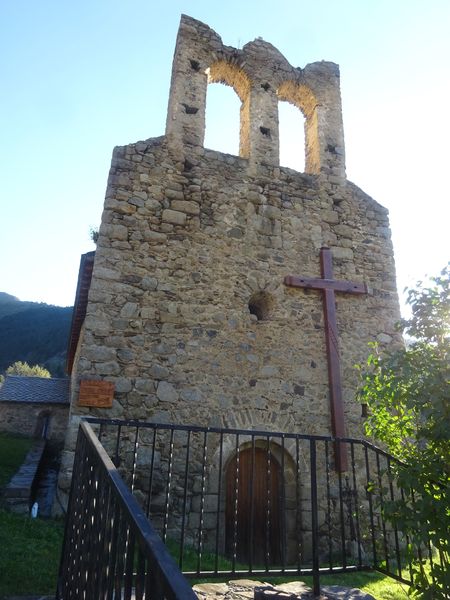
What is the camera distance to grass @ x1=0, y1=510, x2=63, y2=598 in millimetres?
3074

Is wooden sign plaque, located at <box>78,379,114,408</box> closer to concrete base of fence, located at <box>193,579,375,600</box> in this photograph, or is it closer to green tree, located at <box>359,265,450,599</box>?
concrete base of fence, located at <box>193,579,375,600</box>

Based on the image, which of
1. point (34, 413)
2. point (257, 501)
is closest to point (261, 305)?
point (257, 501)

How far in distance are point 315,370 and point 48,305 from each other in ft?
224

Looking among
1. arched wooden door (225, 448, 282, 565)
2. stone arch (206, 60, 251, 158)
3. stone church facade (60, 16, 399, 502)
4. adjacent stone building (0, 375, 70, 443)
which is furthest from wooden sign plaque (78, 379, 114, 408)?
adjacent stone building (0, 375, 70, 443)

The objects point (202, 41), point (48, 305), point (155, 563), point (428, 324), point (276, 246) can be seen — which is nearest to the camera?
point (155, 563)

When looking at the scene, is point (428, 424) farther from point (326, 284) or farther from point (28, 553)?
point (326, 284)

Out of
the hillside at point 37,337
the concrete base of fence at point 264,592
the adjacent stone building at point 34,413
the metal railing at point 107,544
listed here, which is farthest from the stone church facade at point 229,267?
the hillside at point 37,337

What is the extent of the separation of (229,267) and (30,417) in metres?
18.0

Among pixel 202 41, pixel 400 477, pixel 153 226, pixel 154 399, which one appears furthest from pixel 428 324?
pixel 202 41

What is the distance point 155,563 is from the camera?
1.21 metres

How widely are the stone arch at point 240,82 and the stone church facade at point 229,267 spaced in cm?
3

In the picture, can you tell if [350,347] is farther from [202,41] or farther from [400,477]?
[202,41]

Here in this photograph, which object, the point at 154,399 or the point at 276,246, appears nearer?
the point at 154,399

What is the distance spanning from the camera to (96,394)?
5.21 m
